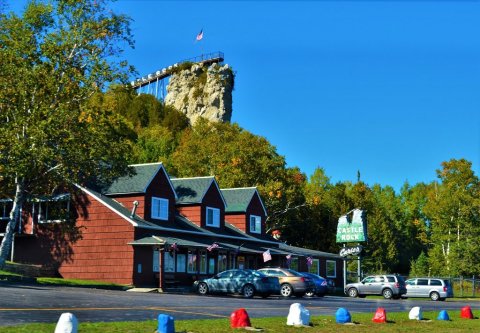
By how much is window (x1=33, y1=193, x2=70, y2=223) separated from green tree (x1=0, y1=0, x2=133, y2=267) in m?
0.91

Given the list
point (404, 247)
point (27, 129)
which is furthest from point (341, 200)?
point (27, 129)

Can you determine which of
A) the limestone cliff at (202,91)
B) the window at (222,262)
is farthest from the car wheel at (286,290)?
the limestone cliff at (202,91)

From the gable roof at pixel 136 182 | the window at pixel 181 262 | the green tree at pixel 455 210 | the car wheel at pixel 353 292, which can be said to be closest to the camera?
the gable roof at pixel 136 182

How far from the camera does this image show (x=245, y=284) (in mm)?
34969

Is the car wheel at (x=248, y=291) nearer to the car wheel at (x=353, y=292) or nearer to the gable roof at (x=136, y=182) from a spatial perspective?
the gable roof at (x=136, y=182)

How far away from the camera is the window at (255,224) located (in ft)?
184

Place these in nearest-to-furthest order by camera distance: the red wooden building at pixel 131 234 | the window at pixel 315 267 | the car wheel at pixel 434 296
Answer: the red wooden building at pixel 131 234 < the car wheel at pixel 434 296 < the window at pixel 315 267

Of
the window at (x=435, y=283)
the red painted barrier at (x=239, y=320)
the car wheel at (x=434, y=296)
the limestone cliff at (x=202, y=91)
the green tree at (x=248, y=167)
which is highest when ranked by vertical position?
the limestone cliff at (x=202, y=91)

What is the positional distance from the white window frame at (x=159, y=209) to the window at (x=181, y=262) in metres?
2.67

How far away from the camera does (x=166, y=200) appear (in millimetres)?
45438

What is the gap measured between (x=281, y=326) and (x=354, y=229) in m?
40.1

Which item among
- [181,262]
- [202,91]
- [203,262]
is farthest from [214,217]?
[202,91]

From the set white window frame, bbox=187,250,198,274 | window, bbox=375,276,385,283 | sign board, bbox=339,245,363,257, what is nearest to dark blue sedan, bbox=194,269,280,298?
white window frame, bbox=187,250,198,274

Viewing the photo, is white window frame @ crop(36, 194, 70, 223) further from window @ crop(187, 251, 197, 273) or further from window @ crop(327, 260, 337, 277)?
window @ crop(327, 260, 337, 277)
